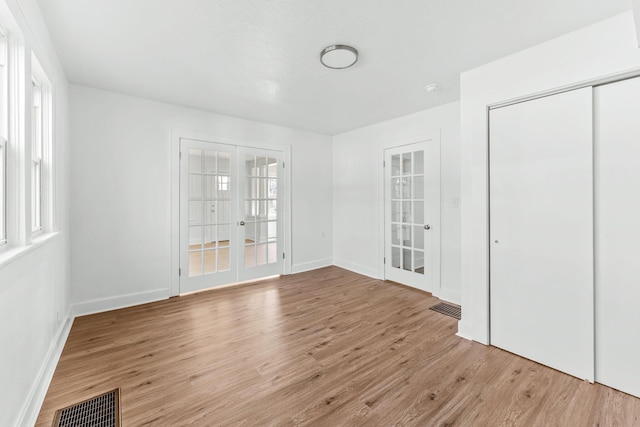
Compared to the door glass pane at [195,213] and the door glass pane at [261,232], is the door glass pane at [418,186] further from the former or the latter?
the door glass pane at [195,213]

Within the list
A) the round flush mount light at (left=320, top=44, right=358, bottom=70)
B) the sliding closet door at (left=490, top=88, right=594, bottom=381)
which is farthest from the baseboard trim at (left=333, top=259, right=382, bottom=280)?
the round flush mount light at (left=320, top=44, right=358, bottom=70)

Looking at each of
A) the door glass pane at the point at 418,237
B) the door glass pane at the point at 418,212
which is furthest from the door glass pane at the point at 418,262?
the door glass pane at the point at 418,212

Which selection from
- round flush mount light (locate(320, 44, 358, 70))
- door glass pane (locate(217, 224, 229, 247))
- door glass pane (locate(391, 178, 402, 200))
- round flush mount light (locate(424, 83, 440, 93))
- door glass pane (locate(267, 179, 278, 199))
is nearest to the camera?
round flush mount light (locate(320, 44, 358, 70))

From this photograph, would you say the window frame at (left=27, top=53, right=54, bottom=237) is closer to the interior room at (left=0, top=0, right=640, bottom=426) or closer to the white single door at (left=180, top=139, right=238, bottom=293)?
the interior room at (left=0, top=0, right=640, bottom=426)

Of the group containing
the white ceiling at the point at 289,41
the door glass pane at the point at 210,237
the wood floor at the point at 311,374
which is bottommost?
the wood floor at the point at 311,374

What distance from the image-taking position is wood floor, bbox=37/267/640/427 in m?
1.64

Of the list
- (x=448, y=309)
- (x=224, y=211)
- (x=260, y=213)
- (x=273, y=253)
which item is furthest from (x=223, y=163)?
(x=448, y=309)

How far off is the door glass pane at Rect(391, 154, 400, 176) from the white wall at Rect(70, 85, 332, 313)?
104 inches

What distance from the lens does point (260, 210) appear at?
14.4 feet

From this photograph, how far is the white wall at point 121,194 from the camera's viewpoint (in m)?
3.01

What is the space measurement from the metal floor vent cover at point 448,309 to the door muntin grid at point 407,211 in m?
0.61

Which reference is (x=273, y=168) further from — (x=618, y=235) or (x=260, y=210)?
(x=618, y=235)

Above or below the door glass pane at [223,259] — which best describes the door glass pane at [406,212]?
above

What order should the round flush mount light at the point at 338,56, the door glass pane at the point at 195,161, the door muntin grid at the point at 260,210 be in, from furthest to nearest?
the door muntin grid at the point at 260,210 < the door glass pane at the point at 195,161 < the round flush mount light at the point at 338,56
